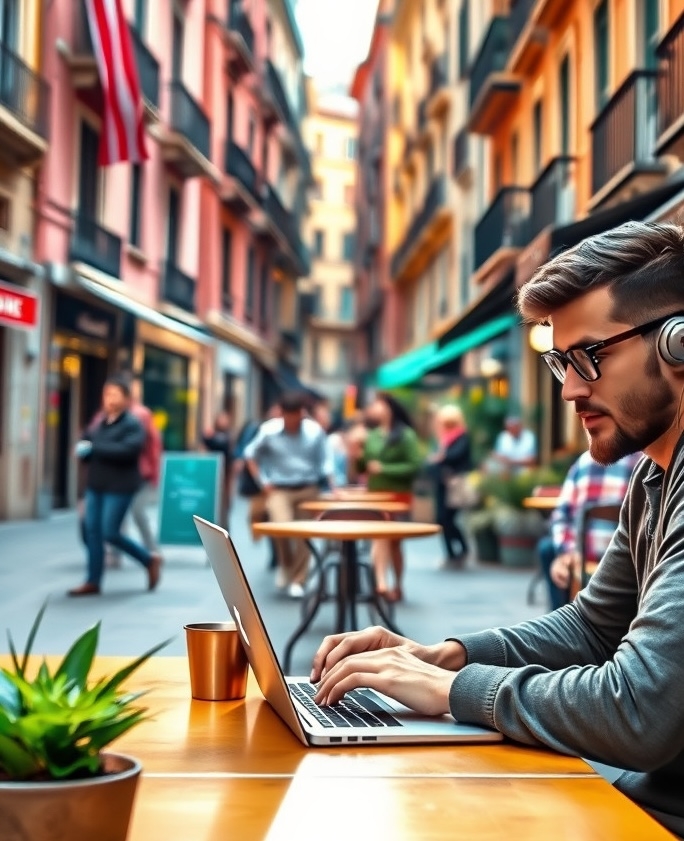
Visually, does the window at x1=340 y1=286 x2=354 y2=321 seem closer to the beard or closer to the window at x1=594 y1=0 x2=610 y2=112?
the window at x1=594 y1=0 x2=610 y2=112

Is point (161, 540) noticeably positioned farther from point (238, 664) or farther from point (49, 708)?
point (49, 708)

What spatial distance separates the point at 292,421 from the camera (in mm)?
10289

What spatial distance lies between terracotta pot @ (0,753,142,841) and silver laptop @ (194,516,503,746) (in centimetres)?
57

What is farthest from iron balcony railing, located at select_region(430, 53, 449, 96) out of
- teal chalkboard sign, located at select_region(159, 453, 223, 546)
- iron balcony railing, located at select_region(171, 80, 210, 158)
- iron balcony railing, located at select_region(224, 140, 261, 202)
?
teal chalkboard sign, located at select_region(159, 453, 223, 546)

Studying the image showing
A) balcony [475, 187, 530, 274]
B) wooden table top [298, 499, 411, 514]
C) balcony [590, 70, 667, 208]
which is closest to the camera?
wooden table top [298, 499, 411, 514]

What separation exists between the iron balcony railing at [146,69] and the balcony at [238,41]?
7.23m

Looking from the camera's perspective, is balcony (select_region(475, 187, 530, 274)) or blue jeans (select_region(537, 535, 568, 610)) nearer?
blue jeans (select_region(537, 535, 568, 610))

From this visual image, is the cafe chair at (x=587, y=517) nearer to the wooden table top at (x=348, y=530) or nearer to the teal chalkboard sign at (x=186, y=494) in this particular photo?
the wooden table top at (x=348, y=530)

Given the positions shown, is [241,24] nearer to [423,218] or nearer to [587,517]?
[423,218]

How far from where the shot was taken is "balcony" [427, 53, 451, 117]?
28500mm

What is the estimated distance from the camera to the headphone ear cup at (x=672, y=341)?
75.0 inches

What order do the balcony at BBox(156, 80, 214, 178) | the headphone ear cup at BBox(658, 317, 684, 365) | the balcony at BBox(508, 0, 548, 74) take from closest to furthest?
the headphone ear cup at BBox(658, 317, 684, 365), the balcony at BBox(508, 0, 548, 74), the balcony at BBox(156, 80, 214, 178)

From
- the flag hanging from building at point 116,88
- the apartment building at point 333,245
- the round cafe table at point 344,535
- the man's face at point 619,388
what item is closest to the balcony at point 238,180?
the flag hanging from building at point 116,88

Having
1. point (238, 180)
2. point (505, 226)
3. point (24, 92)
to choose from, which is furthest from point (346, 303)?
point (24, 92)
